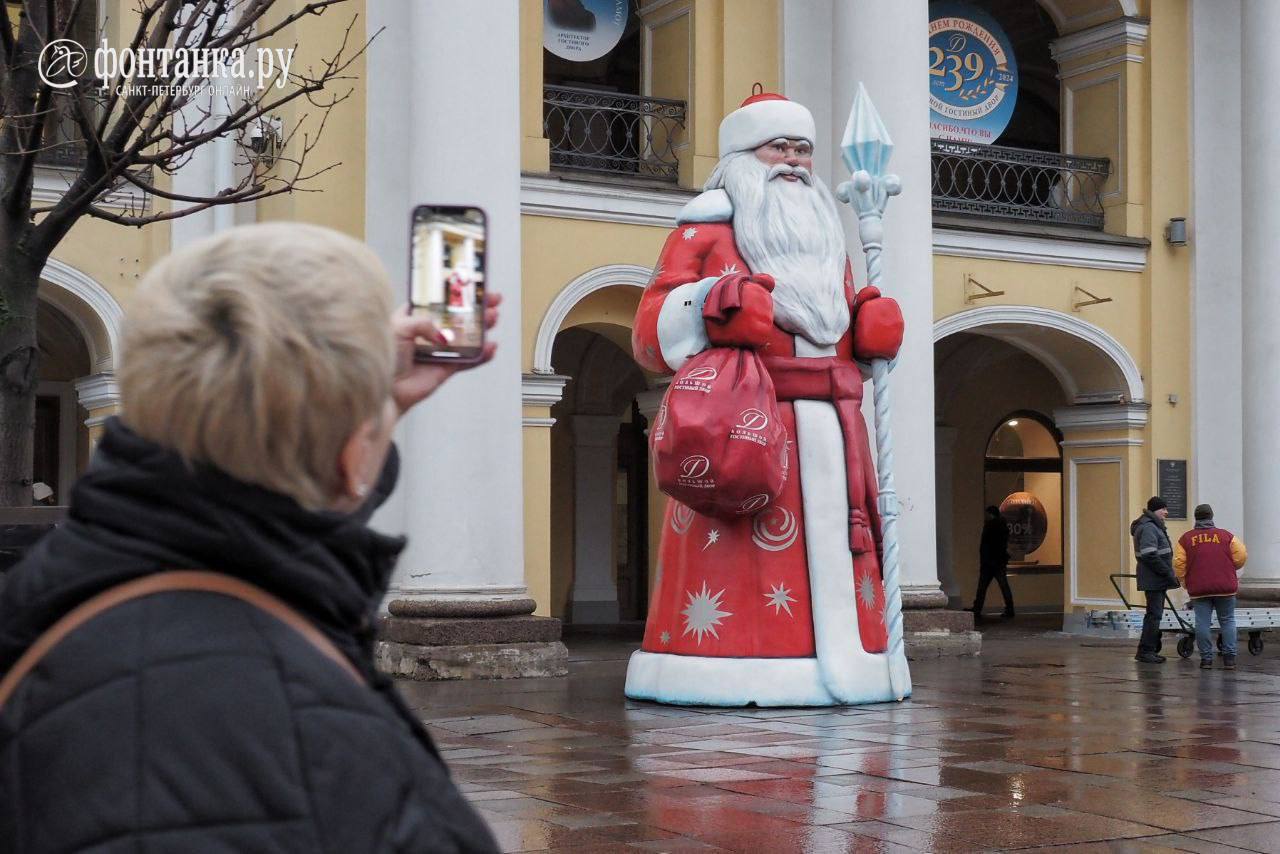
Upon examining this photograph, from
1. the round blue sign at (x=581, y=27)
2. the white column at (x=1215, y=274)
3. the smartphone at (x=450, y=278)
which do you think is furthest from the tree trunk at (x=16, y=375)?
the white column at (x=1215, y=274)

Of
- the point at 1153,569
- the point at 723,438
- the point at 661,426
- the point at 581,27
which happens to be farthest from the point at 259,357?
the point at 581,27

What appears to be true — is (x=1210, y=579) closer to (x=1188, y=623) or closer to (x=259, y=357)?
(x=1188, y=623)

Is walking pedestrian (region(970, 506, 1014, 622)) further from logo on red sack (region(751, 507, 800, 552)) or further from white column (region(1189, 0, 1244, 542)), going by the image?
logo on red sack (region(751, 507, 800, 552))

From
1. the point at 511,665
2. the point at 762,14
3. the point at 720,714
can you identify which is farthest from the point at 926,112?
the point at 720,714

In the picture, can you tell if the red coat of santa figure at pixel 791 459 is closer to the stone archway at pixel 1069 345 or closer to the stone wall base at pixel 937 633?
the stone wall base at pixel 937 633

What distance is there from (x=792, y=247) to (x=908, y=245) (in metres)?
4.92

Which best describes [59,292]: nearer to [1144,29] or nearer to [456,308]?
[1144,29]

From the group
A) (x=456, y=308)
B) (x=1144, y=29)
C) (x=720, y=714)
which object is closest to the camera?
(x=456, y=308)

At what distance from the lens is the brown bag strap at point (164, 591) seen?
5.02 ft

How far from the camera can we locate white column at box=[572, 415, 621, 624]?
20.4 m

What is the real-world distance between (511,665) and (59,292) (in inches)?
185

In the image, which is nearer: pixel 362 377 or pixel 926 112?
pixel 362 377

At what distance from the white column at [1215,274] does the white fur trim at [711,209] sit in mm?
9906

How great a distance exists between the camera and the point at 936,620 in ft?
46.8
